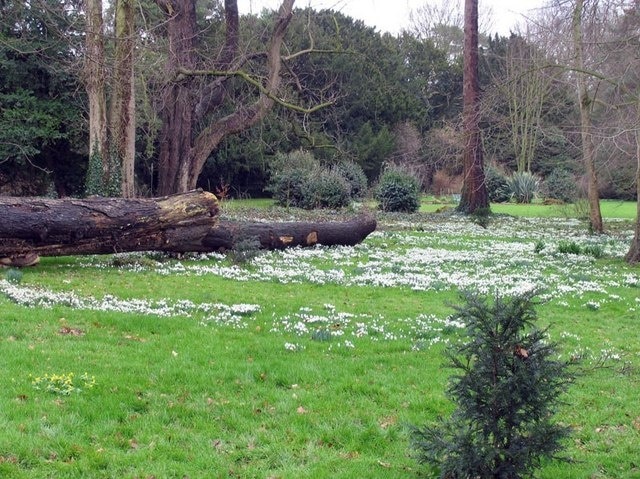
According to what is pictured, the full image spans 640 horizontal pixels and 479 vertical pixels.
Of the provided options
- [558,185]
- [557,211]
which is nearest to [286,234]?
[557,211]

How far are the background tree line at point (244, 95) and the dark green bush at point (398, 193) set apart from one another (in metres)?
1.66

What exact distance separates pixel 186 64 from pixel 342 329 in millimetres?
17795

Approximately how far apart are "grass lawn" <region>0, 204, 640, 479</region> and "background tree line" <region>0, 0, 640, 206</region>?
551cm

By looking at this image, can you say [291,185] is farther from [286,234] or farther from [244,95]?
[286,234]

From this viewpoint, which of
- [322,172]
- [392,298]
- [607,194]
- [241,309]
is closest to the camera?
[241,309]

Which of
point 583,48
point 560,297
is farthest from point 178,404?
point 583,48

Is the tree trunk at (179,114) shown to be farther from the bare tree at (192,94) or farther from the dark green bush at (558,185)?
the dark green bush at (558,185)

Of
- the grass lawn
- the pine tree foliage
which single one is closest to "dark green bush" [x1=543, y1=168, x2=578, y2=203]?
the grass lawn

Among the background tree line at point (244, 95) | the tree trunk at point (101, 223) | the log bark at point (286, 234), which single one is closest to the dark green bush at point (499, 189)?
the background tree line at point (244, 95)

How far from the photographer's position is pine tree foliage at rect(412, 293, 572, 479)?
4.30m

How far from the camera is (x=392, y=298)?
11.6 m

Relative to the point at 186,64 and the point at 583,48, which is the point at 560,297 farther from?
the point at 186,64

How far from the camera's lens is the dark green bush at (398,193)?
33688 mm

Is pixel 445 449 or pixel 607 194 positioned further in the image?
pixel 607 194
